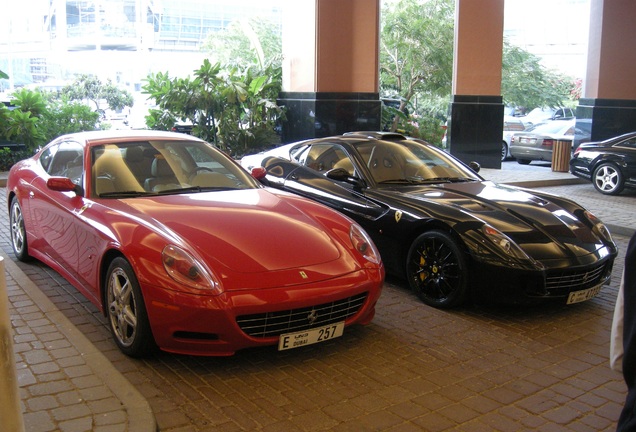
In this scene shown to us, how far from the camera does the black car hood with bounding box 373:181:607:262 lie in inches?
229

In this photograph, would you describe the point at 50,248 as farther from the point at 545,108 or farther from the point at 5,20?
the point at 545,108

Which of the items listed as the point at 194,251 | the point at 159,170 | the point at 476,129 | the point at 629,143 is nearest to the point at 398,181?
the point at 159,170

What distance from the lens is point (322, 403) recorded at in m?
4.17

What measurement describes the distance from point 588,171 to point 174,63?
10750 mm

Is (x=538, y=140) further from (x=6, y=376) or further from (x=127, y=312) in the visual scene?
(x=6, y=376)

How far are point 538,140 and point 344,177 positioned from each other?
1249 cm

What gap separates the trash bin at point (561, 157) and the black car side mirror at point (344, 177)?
10946 mm

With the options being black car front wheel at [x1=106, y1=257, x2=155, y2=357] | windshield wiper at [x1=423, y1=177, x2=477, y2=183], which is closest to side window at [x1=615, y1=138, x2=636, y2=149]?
windshield wiper at [x1=423, y1=177, x2=477, y2=183]

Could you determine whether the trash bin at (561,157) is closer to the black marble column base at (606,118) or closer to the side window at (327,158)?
the black marble column base at (606,118)

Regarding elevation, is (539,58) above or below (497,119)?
above

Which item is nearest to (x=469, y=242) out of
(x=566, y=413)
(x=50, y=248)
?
(x=566, y=413)

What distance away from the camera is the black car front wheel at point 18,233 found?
273 inches

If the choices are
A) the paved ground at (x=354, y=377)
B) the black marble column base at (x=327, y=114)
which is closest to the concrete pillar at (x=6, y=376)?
the paved ground at (x=354, y=377)

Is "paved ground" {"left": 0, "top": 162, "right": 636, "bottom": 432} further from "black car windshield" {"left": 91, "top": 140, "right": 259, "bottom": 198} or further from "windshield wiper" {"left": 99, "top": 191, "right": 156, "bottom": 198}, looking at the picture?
"black car windshield" {"left": 91, "top": 140, "right": 259, "bottom": 198}
